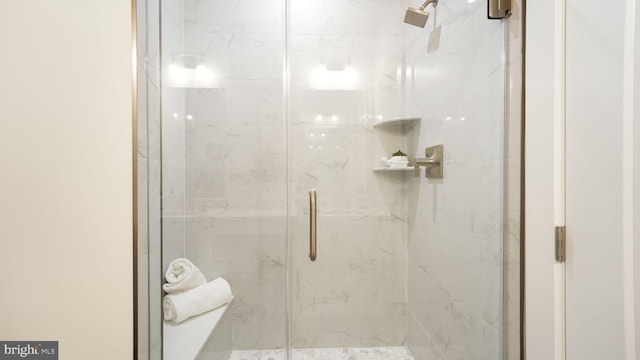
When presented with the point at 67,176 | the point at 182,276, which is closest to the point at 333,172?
the point at 182,276

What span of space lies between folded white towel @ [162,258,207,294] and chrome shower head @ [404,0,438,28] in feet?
4.51

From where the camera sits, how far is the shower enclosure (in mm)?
1079

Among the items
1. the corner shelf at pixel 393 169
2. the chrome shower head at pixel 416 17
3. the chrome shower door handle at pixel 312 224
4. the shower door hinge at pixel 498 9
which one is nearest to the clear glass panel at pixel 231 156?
the chrome shower door handle at pixel 312 224

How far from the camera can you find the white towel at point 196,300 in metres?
1.15

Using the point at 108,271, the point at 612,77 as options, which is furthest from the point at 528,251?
the point at 108,271

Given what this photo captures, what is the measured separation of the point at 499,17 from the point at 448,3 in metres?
0.35

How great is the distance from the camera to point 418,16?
133cm

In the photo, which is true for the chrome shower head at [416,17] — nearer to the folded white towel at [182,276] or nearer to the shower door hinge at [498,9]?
the shower door hinge at [498,9]

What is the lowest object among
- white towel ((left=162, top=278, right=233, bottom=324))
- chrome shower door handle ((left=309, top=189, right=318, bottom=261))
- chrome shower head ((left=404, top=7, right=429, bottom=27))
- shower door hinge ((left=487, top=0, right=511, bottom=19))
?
white towel ((left=162, top=278, right=233, bottom=324))

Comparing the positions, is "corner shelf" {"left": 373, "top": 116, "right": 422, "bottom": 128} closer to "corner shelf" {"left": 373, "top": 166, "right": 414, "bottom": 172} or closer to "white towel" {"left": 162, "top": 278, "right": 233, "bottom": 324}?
"corner shelf" {"left": 373, "top": 166, "right": 414, "bottom": 172}

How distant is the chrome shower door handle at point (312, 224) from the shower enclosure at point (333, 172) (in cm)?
2

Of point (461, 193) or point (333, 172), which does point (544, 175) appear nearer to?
point (461, 193)

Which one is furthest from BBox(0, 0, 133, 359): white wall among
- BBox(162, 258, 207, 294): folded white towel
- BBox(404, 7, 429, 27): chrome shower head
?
BBox(404, 7, 429, 27): chrome shower head

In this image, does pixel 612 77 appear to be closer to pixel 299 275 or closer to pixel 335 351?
pixel 299 275
